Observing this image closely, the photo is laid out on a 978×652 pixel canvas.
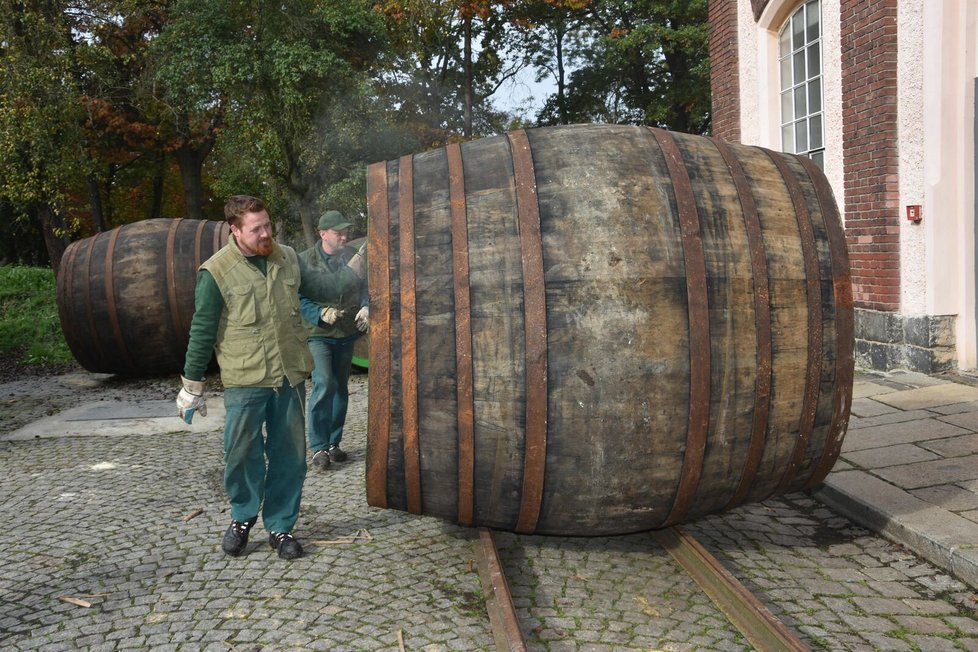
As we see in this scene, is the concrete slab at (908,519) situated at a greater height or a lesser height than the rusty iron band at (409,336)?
lesser

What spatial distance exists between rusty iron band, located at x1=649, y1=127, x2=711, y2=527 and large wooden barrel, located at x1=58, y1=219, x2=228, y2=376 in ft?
24.9

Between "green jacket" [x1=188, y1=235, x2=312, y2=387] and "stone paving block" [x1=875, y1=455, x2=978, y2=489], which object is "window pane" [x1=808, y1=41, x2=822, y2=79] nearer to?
"stone paving block" [x1=875, y1=455, x2=978, y2=489]

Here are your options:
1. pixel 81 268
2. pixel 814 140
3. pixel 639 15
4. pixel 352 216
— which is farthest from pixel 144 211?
pixel 814 140

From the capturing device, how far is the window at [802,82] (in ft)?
30.5

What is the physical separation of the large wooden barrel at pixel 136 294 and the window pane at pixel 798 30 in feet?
22.5

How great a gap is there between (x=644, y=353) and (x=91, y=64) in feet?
70.6

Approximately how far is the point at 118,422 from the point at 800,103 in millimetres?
7885

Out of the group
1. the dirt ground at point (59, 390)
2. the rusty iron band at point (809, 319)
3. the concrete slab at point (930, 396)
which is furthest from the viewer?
the dirt ground at point (59, 390)

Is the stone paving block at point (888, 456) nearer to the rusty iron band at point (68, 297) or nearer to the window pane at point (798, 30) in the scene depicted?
the window pane at point (798, 30)

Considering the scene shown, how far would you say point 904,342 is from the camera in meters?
7.89

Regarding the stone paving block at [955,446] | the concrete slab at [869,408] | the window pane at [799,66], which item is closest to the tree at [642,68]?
the window pane at [799,66]

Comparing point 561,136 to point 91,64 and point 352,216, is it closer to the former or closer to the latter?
point 352,216

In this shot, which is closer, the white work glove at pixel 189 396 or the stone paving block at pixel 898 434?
the white work glove at pixel 189 396

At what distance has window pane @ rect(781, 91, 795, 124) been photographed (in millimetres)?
10016
